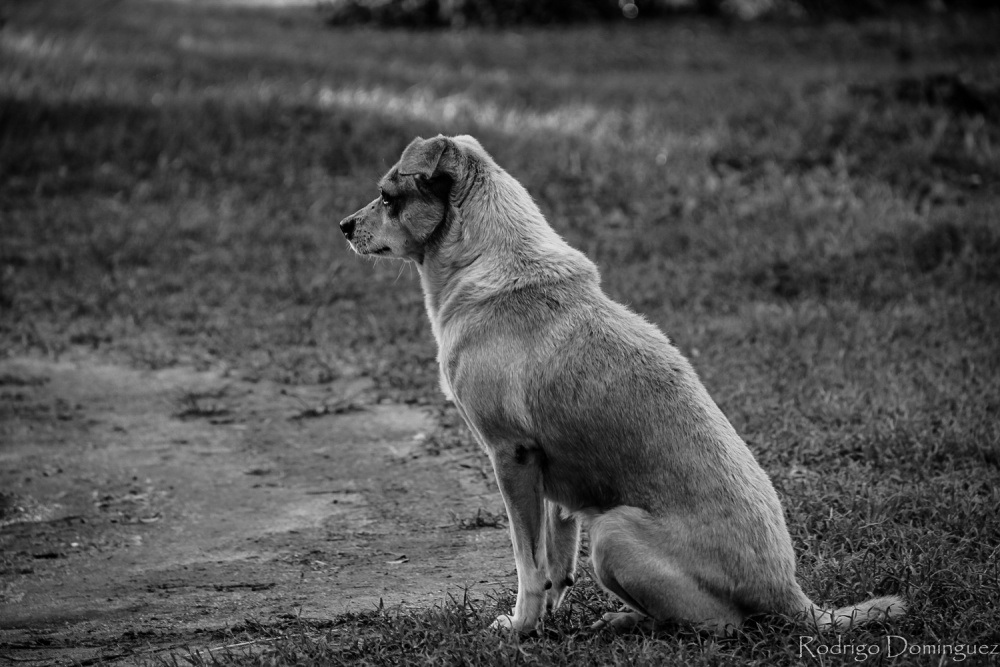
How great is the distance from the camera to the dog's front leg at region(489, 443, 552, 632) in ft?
12.9

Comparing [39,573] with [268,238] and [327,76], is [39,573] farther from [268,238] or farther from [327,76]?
[327,76]

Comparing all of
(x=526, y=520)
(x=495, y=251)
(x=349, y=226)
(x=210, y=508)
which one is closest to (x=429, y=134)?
(x=210, y=508)

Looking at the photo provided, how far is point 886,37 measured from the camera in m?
16.6

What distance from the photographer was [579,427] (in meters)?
3.96

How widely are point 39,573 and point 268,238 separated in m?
5.38

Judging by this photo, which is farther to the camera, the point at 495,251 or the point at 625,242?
the point at 625,242

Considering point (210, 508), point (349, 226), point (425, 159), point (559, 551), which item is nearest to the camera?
point (559, 551)

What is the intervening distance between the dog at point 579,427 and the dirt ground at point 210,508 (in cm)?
82

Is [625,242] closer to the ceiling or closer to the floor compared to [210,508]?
closer to the ceiling

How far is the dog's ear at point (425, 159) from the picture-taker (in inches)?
172

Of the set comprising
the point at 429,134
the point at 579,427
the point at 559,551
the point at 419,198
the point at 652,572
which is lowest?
the point at 559,551

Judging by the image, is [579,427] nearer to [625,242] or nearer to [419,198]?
[419,198]

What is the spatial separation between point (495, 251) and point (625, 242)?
17.3 ft

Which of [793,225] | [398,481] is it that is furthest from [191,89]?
[398,481]
